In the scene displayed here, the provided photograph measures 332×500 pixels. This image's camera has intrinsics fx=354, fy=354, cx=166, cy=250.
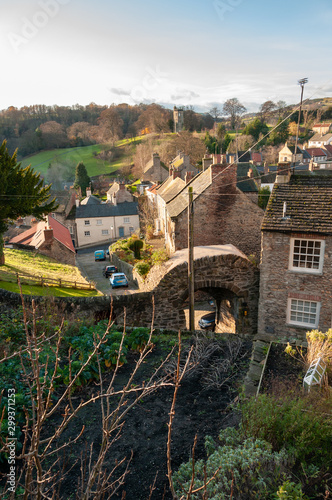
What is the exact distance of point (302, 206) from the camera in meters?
16.3

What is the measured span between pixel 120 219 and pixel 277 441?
5074cm

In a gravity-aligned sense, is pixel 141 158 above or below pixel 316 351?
above

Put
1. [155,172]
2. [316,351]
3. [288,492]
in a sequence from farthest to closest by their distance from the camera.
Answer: [155,172] → [316,351] → [288,492]

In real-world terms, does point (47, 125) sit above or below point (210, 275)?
above

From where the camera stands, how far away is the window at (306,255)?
→ 50.7 feet

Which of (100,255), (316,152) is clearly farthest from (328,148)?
(100,255)

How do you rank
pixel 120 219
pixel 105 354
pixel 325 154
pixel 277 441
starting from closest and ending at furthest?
pixel 277 441 → pixel 105 354 → pixel 120 219 → pixel 325 154

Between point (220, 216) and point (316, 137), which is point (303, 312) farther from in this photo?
point (316, 137)

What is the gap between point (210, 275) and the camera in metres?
16.1

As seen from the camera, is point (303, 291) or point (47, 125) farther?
point (47, 125)

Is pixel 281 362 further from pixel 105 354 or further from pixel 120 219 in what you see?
pixel 120 219

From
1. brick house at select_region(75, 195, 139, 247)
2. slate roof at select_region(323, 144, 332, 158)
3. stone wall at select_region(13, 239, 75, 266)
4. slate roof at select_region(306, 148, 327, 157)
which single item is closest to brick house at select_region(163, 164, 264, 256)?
stone wall at select_region(13, 239, 75, 266)

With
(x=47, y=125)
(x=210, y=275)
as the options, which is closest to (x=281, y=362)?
(x=210, y=275)

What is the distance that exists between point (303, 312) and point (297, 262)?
2.33 metres
